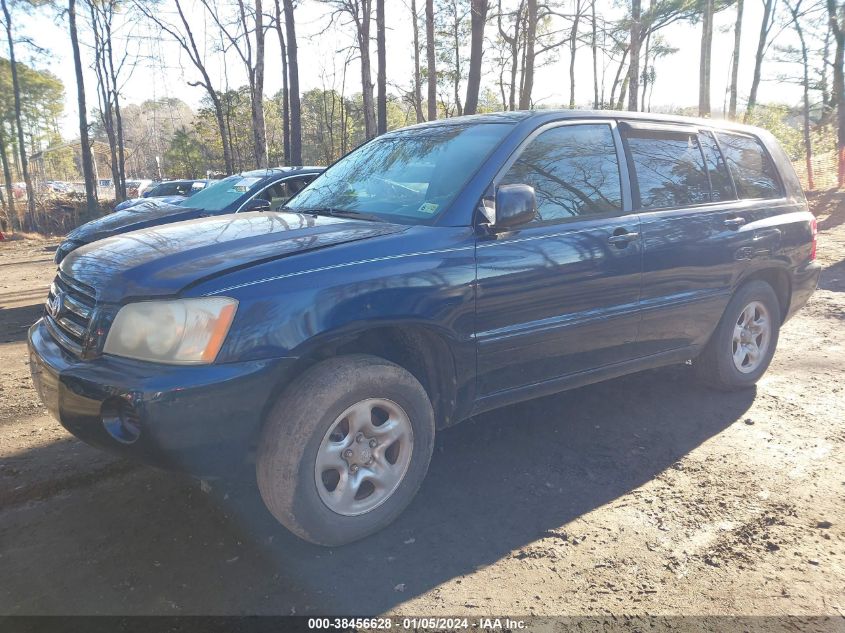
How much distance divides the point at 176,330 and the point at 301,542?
1113mm

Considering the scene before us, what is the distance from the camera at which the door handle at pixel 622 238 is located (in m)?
3.46

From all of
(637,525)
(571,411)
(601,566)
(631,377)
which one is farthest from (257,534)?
(631,377)

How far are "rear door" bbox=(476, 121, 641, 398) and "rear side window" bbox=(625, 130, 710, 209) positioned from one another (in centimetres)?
18

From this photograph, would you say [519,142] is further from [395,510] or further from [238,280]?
[395,510]

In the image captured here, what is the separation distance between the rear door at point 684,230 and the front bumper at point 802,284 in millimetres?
727

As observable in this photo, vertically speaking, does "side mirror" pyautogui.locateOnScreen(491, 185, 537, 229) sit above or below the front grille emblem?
above

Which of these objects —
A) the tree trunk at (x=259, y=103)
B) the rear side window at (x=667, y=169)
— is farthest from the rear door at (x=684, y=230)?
the tree trunk at (x=259, y=103)

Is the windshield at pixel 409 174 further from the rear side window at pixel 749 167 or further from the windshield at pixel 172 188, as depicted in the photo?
the windshield at pixel 172 188

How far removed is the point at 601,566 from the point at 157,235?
2591 mm

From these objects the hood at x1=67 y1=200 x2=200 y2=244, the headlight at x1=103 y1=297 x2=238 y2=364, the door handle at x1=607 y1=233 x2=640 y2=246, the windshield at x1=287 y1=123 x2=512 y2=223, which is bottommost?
the headlight at x1=103 y1=297 x2=238 y2=364

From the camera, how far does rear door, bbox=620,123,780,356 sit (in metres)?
3.75

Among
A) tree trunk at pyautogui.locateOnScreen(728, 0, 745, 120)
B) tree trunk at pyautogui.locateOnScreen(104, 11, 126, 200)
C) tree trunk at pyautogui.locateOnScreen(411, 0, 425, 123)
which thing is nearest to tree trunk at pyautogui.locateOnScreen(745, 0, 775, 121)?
tree trunk at pyautogui.locateOnScreen(728, 0, 745, 120)

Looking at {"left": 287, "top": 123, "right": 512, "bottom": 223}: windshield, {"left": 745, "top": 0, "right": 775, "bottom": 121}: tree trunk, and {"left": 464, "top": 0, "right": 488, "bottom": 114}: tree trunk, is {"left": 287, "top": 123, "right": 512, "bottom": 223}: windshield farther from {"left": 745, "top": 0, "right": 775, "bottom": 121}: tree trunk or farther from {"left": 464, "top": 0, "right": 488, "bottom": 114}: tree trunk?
{"left": 745, "top": 0, "right": 775, "bottom": 121}: tree trunk

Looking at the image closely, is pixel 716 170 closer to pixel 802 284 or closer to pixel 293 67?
pixel 802 284
